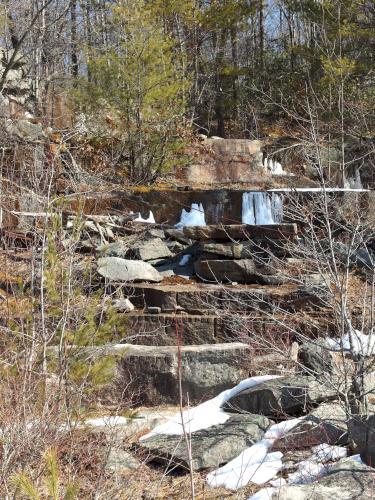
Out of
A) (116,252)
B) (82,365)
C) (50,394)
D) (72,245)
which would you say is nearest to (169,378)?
(82,365)

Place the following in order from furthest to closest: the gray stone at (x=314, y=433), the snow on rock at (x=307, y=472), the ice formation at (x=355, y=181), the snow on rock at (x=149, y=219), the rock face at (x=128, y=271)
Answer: the ice formation at (x=355, y=181)
the snow on rock at (x=149, y=219)
the rock face at (x=128, y=271)
the gray stone at (x=314, y=433)
the snow on rock at (x=307, y=472)

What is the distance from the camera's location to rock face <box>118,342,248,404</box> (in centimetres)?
821

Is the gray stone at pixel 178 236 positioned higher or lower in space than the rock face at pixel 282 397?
higher

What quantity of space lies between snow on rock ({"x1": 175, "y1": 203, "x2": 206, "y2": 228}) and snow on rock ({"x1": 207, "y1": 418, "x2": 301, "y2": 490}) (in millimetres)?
10437

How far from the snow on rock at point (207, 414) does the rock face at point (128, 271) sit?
3244 millimetres

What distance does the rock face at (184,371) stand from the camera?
26.9ft

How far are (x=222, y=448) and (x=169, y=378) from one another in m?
1.93

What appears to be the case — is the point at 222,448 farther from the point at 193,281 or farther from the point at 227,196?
the point at 227,196

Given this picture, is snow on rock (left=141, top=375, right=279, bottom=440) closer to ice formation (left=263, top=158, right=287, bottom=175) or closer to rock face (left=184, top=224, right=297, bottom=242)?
rock face (left=184, top=224, right=297, bottom=242)

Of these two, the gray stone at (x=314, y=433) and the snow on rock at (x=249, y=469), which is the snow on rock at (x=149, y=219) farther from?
the snow on rock at (x=249, y=469)

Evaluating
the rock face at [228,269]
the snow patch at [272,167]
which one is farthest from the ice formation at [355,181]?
the rock face at [228,269]

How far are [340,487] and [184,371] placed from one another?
146 inches

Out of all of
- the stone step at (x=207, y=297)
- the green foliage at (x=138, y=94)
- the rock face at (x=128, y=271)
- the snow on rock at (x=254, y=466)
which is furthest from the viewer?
the green foliage at (x=138, y=94)

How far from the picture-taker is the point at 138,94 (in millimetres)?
18844
